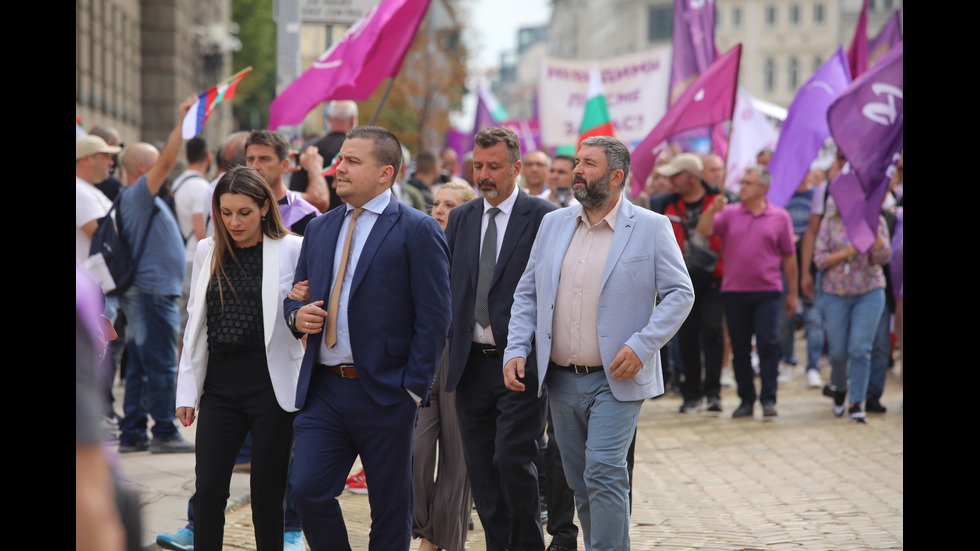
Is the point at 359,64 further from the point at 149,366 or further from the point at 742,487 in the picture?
the point at 742,487

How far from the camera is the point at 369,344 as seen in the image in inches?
203

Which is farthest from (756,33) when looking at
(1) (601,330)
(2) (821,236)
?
(1) (601,330)

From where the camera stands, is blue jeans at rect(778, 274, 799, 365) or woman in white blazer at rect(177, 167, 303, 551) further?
blue jeans at rect(778, 274, 799, 365)

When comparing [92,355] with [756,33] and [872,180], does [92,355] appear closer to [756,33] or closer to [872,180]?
[872,180]

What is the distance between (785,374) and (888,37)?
6172 millimetres

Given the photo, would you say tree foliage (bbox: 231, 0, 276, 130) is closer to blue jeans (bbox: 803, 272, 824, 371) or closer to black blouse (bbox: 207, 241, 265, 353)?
blue jeans (bbox: 803, 272, 824, 371)

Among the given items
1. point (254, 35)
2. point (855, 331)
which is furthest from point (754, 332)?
point (254, 35)

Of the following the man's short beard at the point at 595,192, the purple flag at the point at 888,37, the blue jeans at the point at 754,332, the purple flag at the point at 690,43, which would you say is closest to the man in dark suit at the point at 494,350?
the man's short beard at the point at 595,192

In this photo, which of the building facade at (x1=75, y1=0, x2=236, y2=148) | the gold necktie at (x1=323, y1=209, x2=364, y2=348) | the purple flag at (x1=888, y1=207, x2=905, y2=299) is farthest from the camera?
the building facade at (x1=75, y1=0, x2=236, y2=148)

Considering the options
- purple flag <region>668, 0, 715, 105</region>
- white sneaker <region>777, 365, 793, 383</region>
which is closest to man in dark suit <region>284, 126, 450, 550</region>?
white sneaker <region>777, 365, 793, 383</region>

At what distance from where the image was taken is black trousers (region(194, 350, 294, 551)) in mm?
5328

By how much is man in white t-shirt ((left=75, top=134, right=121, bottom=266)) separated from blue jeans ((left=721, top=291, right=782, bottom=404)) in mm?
5870

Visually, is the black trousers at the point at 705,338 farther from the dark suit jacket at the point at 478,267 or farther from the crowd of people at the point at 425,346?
the dark suit jacket at the point at 478,267
